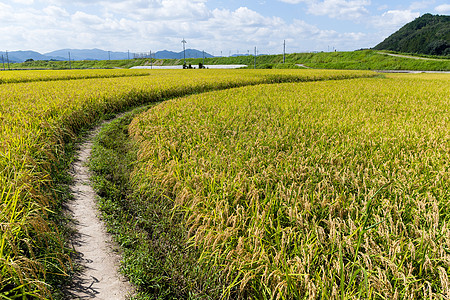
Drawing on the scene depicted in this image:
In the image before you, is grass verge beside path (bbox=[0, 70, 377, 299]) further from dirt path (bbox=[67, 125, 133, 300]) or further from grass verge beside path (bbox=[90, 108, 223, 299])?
grass verge beside path (bbox=[90, 108, 223, 299])

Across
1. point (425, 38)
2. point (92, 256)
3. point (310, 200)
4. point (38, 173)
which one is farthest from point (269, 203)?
point (425, 38)

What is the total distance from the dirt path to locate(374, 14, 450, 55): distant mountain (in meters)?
95.9

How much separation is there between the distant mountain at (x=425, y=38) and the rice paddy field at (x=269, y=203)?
90768mm

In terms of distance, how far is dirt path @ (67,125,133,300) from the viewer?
284 cm

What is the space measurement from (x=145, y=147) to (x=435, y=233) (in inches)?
205

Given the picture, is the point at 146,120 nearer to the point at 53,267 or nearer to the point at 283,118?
the point at 283,118

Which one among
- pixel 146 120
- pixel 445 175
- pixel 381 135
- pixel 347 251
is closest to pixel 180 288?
pixel 347 251

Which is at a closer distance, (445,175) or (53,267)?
(53,267)

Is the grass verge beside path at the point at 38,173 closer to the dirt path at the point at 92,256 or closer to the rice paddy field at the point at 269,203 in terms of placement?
the rice paddy field at the point at 269,203

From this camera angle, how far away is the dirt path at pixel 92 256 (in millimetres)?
2842

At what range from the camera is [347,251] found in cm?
248

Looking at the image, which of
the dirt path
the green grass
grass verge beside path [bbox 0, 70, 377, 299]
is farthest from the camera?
the dirt path

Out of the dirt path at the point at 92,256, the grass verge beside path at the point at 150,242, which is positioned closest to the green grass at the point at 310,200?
the grass verge beside path at the point at 150,242

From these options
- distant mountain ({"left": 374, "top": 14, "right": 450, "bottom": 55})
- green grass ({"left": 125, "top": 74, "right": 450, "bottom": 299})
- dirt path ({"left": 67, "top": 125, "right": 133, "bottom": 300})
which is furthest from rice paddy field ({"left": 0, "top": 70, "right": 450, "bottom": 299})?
distant mountain ({"left": 374, "top": 14, "right": 450, "bottom": 55})
